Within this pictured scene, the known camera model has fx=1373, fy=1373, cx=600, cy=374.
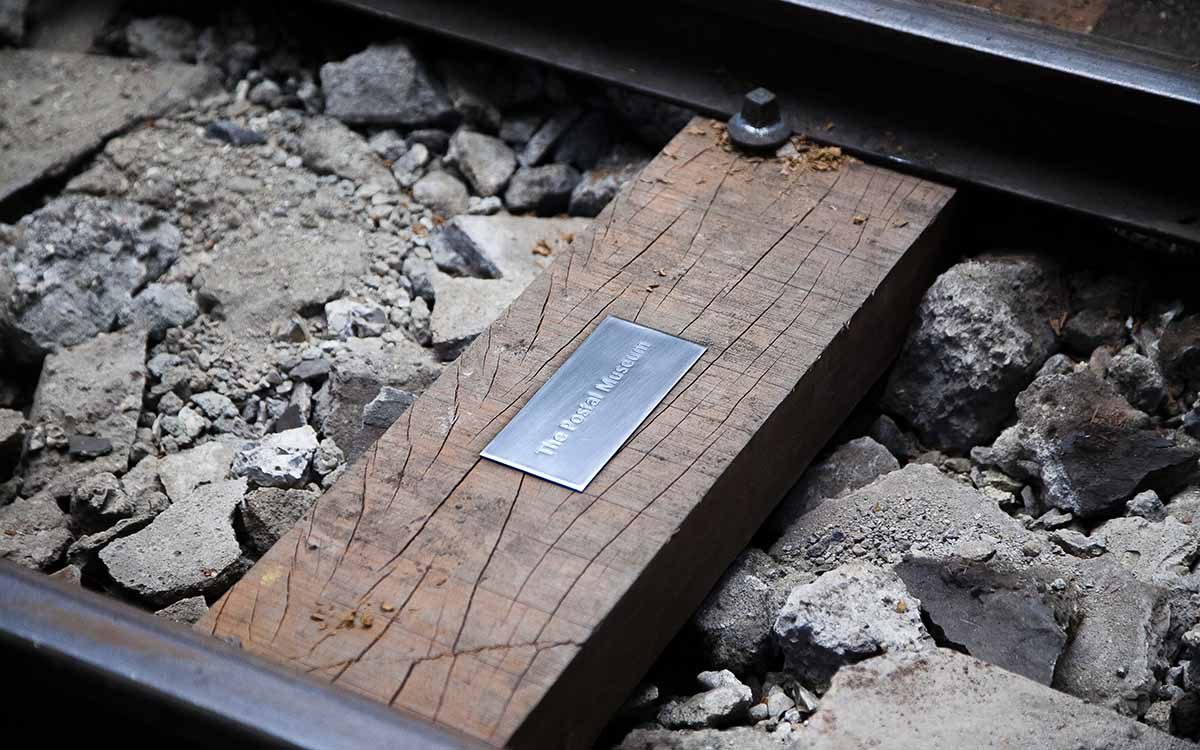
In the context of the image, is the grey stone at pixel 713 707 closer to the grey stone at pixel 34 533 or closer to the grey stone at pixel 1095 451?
the grey stone at pixel 1095 451

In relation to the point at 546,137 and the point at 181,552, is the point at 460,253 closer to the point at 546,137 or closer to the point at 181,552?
the point at 546,137

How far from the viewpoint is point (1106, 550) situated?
9.48 ft

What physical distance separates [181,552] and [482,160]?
1629 millimetres

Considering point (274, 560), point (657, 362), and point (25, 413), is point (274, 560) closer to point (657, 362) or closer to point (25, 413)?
point (657, 362)

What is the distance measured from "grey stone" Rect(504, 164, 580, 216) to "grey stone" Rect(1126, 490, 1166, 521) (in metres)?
1.82

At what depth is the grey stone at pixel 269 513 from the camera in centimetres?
293

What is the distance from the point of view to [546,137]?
410 cm

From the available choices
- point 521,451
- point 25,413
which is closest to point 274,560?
point 521,451

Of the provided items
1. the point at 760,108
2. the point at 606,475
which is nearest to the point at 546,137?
the point at 760,108

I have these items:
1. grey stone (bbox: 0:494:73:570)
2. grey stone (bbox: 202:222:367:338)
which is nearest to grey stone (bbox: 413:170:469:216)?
grey stone (bbox: 202:222:367:338)

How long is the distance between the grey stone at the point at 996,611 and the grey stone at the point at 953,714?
0.36 ft

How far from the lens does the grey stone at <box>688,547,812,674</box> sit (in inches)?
108

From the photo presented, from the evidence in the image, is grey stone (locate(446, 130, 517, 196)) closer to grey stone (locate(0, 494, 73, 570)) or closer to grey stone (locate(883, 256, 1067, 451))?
grey stone (locate(883, 256, 1067, 451))

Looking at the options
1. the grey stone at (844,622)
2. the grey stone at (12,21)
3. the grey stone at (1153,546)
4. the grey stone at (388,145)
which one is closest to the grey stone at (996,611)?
the grey stone at (844,622)
